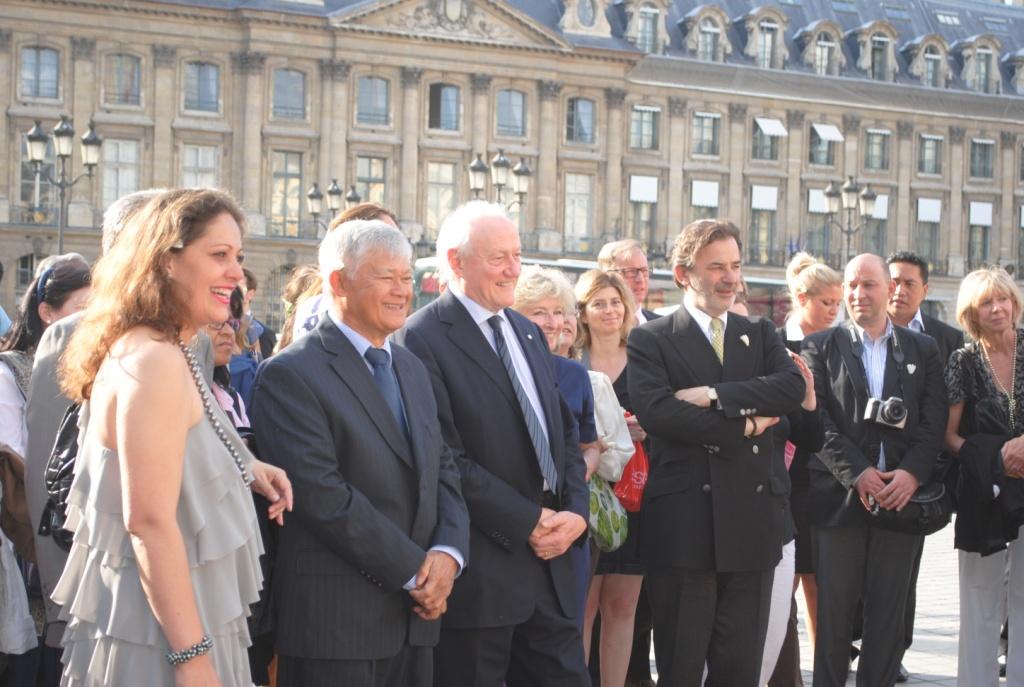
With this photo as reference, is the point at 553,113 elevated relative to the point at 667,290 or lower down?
elevated

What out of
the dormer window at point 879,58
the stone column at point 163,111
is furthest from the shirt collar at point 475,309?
the dormer window at point 879,58

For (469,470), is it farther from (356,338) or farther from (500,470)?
(356,338)

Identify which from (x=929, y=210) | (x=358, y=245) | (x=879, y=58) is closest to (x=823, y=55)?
(x=879, y=58)

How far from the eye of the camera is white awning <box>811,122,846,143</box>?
51.8 metres

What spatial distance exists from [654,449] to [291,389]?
2.20 metres

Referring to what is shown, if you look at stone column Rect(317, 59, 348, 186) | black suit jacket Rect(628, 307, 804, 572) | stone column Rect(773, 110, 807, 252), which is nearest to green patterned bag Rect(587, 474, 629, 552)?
black suit jacket Rect(628, 307, 804, 572)

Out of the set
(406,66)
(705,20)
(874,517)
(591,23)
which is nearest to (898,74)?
(705,20)

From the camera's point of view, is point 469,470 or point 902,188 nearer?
point 469,470

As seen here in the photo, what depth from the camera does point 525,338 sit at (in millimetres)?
5250

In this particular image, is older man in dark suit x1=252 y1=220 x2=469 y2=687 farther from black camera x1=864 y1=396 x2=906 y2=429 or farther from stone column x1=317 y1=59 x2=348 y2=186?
stone column x1=317 y1=59 x2=348 y2=186

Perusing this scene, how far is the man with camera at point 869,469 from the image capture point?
652cm

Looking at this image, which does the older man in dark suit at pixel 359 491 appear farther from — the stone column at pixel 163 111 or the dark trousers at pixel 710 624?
the stone column at pixel 163 111

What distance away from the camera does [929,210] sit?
5391cm

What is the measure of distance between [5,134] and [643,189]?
20.3 metres
